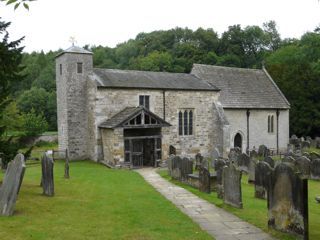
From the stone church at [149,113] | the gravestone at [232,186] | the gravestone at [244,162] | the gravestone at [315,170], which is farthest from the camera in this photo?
the stone church at [149,113]

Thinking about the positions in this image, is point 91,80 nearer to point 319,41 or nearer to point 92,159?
point 92,159

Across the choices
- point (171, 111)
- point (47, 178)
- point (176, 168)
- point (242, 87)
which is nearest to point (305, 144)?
point (242, 87)

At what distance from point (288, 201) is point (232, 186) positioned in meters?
3.80

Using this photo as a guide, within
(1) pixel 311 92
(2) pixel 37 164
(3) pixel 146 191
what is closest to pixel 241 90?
(1) pixel 311 92

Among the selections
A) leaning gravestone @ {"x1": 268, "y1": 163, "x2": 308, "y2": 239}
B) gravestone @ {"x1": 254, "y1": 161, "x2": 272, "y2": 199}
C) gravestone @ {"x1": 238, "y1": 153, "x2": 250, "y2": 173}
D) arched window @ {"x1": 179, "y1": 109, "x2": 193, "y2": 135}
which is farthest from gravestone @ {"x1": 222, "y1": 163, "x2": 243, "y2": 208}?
arched window @ {"x1": 179, "y1": 109, "x2": 193, "y2": 135}

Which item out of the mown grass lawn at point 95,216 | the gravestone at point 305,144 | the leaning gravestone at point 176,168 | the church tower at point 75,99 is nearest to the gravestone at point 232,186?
the mown grass lawn at point 95,216

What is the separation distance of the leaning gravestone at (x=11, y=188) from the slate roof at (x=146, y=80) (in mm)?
17264

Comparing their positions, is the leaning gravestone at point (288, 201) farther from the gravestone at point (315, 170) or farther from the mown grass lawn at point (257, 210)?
the gravestone at point (315, 170)

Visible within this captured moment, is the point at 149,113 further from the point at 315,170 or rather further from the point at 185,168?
the point at 315,170

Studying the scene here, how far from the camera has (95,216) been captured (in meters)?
10.2

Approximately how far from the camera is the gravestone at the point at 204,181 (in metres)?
15.5

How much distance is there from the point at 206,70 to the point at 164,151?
11.2 metres

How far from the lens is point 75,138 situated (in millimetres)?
28172

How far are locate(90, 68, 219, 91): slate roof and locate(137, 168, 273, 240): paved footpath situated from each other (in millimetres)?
12959
